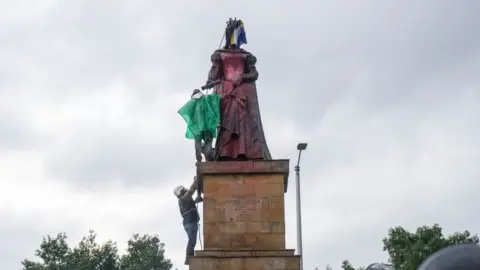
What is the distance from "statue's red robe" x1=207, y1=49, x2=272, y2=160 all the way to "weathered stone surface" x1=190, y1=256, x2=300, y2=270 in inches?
88.4

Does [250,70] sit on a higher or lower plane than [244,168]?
higher

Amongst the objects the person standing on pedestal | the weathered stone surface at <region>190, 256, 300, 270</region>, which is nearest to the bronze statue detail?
the person standing on pedestal

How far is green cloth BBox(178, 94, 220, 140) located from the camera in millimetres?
15969

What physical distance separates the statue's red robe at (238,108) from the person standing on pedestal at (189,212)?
98cm

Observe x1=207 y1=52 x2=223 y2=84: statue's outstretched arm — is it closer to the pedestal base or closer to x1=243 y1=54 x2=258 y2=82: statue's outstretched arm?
x1=243 y1=54 x2=258 y2=82: statue's outstretched arm

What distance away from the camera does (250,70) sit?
1661 cm

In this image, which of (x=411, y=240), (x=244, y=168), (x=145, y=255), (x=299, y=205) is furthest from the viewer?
(x=145, y=255)

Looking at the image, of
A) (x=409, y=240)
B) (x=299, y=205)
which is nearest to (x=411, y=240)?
(x=409, y=240)

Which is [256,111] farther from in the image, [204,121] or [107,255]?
[107,255]

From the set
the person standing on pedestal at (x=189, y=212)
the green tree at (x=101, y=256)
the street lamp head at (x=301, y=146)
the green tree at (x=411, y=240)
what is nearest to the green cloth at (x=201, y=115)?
the person standing on pedestal at (x=189, y=212)

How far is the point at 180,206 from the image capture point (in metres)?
16.2

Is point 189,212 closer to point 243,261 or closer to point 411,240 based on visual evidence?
point 243,261

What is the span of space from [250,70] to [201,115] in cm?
153

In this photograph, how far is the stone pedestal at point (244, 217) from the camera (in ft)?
47.3
